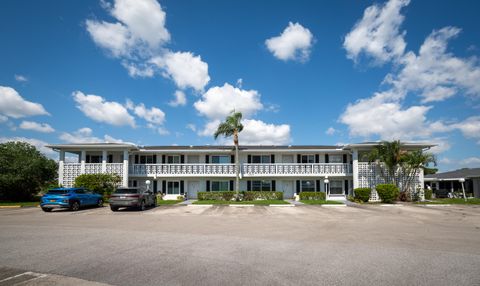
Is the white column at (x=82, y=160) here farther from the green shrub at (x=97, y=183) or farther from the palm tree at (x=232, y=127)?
the palm tree at (x=232, y=127)

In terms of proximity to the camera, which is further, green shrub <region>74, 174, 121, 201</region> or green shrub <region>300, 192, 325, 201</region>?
green shrub <region>300, 192, 325, 201</region>

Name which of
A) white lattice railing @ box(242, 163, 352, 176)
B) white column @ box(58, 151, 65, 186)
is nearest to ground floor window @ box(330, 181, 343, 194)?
white lattice railing @ box(242, 163, 352, 176)

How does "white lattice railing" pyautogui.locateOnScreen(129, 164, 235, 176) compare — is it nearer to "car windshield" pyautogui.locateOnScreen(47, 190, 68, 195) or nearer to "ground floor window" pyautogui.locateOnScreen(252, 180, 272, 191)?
"ground floor window" pyautogui.locateOnScreen(252, 180, 272, 191)

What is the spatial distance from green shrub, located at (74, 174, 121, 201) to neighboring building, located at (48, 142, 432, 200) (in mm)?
1863

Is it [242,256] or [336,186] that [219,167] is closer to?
[336,186]

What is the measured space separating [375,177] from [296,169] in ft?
25.7

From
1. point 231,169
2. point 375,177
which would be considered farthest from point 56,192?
point 375,177

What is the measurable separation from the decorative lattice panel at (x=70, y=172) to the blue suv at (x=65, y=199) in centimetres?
962

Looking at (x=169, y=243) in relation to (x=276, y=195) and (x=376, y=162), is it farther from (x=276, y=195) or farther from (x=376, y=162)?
(x=376, y=162)

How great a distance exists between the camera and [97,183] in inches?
1131

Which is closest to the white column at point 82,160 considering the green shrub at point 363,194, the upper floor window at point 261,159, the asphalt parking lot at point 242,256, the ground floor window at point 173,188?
the ground floor window at point 173,188

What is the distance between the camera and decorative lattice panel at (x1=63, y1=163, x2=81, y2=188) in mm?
31203

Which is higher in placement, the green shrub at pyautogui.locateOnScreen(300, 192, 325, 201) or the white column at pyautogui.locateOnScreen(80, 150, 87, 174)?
the white column at pyautogui.locateOnScreen(80, 150, 87, 174)

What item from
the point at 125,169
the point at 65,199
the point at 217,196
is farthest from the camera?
the point at 125,169
